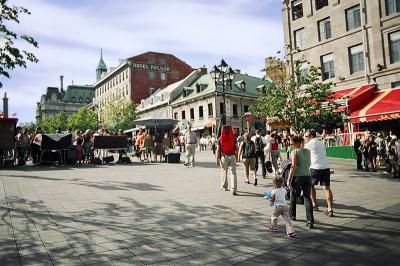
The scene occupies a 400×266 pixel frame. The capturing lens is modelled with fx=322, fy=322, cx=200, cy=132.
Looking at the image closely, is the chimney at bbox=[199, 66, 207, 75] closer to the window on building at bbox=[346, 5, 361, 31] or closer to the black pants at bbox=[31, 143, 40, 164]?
the window on building at bbox=[346, 5, 361, 31]

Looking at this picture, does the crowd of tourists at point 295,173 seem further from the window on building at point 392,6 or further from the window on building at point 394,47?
the window on building at point 392,6

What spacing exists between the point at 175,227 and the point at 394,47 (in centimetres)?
2052

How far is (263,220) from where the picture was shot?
6516 millimetres

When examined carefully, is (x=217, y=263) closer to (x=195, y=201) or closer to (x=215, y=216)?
(x=215, y=216)

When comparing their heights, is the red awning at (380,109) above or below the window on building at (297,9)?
below

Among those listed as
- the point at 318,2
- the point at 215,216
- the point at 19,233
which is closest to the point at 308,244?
the point at 215,216

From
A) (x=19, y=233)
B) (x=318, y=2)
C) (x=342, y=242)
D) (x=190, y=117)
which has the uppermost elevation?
(x=318, y=2)

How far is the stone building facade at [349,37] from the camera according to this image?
20406 millimetres

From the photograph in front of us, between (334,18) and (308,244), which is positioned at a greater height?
(334,18)

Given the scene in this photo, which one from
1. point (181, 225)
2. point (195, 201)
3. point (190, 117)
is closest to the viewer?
point (181, 225)

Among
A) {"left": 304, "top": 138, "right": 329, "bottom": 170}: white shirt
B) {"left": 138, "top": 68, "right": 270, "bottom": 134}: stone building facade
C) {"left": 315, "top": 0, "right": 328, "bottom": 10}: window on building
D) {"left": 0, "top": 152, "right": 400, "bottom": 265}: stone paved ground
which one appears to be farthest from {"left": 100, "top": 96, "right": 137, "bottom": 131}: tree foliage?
{"left": 304, "top": 138, "right": 329, "bottom": 170}: white shirt

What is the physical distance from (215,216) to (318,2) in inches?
925

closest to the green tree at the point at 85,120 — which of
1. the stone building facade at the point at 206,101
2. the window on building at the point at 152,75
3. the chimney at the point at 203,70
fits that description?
the window on building at the point at 152,75

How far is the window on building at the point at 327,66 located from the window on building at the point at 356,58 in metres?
1.42
